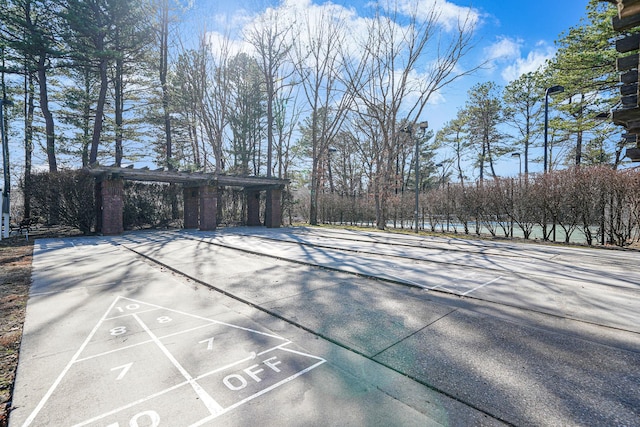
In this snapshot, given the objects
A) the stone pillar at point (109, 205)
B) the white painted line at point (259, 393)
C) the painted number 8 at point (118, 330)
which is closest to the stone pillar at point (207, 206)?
the stone pillar at point (109, 205)

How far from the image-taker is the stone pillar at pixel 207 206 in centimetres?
1741

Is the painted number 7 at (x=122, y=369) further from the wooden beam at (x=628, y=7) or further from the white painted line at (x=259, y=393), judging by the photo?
the wooden beam at (x=628, y=7)

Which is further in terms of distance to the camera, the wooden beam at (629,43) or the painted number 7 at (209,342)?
the wooden beam at (629,43)

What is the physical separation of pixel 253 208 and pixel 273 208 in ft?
6.53

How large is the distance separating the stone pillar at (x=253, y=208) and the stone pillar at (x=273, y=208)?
1274mm

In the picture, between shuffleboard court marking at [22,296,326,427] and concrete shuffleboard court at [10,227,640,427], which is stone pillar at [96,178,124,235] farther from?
shuffleboard court marking at [22,296,326,427]

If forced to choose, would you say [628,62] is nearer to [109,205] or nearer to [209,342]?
[209,342]

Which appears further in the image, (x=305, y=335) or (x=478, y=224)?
(x=478, y=224)

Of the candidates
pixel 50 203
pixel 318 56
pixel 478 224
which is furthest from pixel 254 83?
pixel 478 224

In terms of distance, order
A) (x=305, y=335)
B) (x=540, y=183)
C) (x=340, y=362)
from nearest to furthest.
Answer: (x=340, y=362)
(x=305, y=335)
(x=540, y=183)

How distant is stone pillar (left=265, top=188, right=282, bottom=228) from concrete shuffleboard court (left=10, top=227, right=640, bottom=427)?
14885 mm

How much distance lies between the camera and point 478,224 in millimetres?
15836

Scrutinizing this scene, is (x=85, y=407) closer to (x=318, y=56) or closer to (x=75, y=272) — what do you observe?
(x=75, y=272)

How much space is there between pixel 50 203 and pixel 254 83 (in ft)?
65.9
